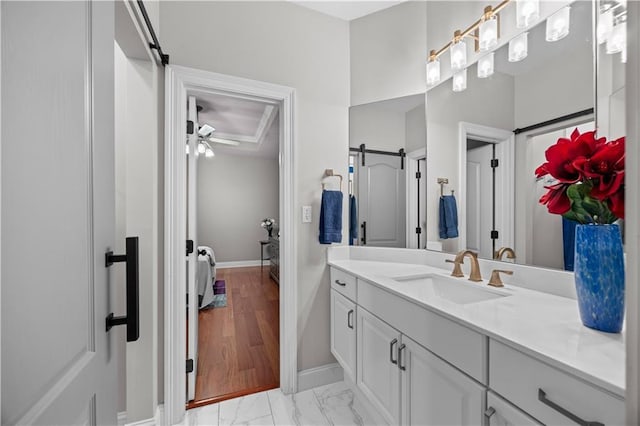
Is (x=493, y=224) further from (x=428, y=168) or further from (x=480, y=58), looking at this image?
(x=480, y=58)

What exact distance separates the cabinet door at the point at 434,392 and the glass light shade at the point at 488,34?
1.57m

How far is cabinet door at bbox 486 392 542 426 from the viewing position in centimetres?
72

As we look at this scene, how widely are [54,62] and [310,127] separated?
1527 mm

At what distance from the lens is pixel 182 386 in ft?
5.20

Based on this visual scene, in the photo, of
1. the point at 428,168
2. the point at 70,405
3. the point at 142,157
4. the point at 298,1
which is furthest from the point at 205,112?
the point at 70,405

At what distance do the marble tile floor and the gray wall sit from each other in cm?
441

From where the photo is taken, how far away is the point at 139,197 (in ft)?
4.75

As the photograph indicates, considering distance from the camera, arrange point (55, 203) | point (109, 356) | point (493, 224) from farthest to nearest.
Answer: point (493, 224) → point (109, 356) → point (55, 203)

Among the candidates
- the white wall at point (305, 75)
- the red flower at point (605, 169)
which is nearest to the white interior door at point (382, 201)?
the white wall at point (305, 75)

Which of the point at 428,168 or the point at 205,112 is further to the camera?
the point at 205,112

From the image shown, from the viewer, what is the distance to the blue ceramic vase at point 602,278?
771 mm

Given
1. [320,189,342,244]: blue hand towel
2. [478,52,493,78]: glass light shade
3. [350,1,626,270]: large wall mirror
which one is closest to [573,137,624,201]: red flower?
[350,1,626,270]: large wall mirror

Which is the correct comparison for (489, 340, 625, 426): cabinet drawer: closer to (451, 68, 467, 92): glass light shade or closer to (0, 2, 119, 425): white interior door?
(0, 2, 119, 425): white interior door

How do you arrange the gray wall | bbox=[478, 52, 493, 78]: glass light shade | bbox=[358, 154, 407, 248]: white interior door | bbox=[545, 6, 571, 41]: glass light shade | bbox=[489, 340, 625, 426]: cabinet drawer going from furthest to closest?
the gray wall → bbox=[358, 154, 407, 248]: white interior door → bbox=[478, 52, 493, 78]: glass light shade → bbox=[545, 6, 571, 41]: glass light shade → bbox=[489, 340, 625, 426]: cabinet drawer
